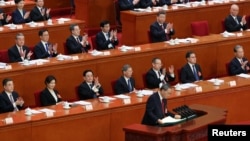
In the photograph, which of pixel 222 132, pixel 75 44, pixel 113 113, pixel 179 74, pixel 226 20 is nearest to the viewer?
pixel 222 132

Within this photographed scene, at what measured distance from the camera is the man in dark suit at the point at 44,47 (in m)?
12.8

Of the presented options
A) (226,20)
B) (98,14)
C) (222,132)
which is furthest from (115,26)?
(222,132)

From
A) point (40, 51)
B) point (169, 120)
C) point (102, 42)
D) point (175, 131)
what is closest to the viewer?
point (175, 131)

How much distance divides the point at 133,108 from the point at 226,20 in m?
4.87

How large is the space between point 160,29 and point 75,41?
1.80 meters

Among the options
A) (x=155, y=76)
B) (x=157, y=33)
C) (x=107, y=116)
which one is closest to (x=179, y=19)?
(x=157, y=33)

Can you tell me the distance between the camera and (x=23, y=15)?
1460 cm

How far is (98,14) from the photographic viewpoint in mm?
16016

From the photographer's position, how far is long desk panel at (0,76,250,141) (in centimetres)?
978

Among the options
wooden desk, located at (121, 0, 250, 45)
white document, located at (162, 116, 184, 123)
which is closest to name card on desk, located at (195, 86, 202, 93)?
white document, located at (162, 116, 184, 123)

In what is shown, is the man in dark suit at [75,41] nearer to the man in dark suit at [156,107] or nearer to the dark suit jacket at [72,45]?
the dark suit jacket at [72,45]

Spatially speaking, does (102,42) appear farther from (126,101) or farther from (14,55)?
(126,101)

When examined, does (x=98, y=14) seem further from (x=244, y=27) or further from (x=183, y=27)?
(x=244, y=27)

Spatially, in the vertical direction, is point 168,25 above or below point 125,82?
above
